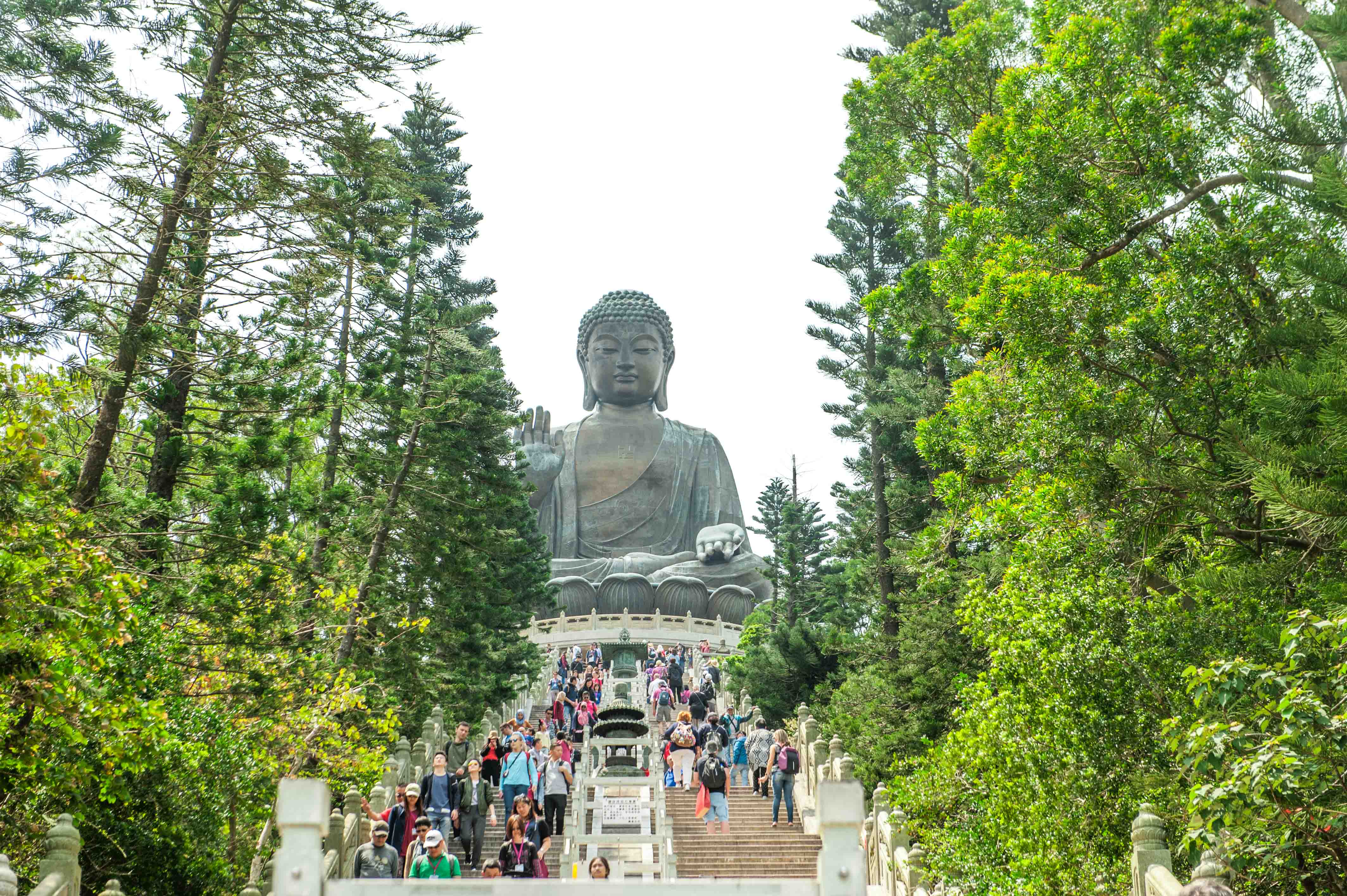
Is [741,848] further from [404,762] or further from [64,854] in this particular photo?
[64,854]

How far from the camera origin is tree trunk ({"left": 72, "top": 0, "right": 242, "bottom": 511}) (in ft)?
33.1

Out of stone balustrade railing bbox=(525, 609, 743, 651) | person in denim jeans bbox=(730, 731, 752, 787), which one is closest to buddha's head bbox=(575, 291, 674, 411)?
stone balustrade railing bbox=(525, 609, 743, 651)

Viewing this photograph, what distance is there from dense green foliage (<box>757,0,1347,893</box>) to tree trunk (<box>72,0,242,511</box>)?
6426 millimetres

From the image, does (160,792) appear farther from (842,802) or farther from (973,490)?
(973,490)

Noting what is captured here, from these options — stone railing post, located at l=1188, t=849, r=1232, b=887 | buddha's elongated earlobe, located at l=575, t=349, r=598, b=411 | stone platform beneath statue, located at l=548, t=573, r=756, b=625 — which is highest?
buddha's elongated earlobe, located at l=575, t=349, r=598, b=411

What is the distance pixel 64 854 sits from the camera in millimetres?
7340

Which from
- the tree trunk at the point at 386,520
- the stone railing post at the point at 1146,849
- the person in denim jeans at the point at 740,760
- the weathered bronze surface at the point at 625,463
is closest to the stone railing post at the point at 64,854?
the stone railing post at the point at 1146,849

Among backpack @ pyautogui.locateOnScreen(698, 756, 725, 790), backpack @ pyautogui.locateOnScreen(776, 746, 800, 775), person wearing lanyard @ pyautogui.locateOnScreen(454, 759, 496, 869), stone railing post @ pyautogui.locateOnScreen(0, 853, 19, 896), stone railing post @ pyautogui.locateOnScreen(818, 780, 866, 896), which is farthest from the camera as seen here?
backpack @ pyautogui.locateOnScreen(776, 746, 800, 775)

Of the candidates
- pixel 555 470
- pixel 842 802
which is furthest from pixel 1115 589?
pixel 555 470

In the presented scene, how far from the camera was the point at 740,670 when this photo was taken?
23938mm

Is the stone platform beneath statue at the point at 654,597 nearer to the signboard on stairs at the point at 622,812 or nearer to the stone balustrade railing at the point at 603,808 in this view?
the stone balustrade railing at the point at 603,808

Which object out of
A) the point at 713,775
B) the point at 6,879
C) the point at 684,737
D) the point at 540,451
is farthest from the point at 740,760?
the point at 540,451

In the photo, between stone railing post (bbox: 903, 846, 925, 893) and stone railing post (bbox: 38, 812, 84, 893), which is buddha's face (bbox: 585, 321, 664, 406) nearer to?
stone railing post (bbox: 903, 846, 925, 893)

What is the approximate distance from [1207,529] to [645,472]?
2874 cm
